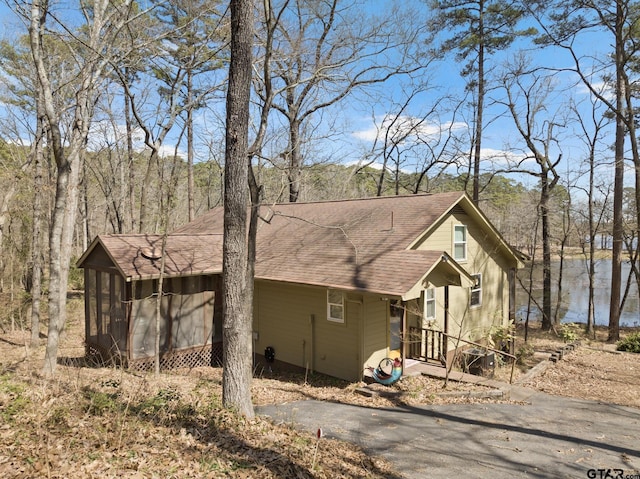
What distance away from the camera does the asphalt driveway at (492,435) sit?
660cm

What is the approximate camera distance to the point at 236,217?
7543mm

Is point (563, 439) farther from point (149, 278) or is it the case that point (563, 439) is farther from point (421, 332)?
point (149, 278)

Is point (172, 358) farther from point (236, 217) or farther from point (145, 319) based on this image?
point (236, 217)

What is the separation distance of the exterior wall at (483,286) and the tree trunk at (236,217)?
24.4 feet

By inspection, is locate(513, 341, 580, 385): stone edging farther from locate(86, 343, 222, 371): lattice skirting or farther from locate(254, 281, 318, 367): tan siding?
locate(86, 343, 222, 371): lattice skirting

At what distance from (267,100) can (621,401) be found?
1148 cm

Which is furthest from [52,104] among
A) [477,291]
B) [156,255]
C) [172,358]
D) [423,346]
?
[477,291]

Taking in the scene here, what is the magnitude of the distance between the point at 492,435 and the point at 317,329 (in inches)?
231

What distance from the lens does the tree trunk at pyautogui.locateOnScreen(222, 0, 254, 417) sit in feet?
24.4

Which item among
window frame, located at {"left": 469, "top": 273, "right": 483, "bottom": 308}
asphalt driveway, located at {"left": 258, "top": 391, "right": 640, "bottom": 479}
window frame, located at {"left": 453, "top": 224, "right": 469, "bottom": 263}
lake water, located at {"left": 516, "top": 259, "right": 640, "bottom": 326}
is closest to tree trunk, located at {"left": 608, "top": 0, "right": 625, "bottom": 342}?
lake water, located at {"left": 516, "top": 259, "right": 640, "bottom": 326}

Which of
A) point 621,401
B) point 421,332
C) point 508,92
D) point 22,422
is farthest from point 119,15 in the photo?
point 508,92

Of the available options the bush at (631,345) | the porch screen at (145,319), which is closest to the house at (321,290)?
the porch screen at (145,319)

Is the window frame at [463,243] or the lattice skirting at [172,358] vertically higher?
the window frame at [463,243]

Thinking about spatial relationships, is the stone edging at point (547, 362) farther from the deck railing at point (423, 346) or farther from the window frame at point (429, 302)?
the window frame at point (429, 302)
